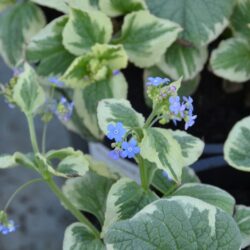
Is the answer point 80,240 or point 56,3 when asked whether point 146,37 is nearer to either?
point 56,3

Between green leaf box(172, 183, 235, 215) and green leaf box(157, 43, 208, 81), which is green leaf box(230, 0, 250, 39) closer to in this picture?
green leaf box(157, 43, 208, 81)

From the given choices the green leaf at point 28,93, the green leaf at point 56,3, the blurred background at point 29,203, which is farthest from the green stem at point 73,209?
the blurred background at point 29,203

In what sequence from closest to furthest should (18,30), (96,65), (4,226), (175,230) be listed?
(175,230), (4,226), (96,65), (18,30)

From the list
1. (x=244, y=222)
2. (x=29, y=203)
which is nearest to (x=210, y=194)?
(x=244, y=222)

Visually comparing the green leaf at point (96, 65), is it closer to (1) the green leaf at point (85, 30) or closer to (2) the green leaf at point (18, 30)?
(1) the green leaf at point (85, 30)

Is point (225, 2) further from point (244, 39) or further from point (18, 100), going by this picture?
point (18, 100)

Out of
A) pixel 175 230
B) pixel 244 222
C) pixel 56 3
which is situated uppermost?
pixel 56 3
